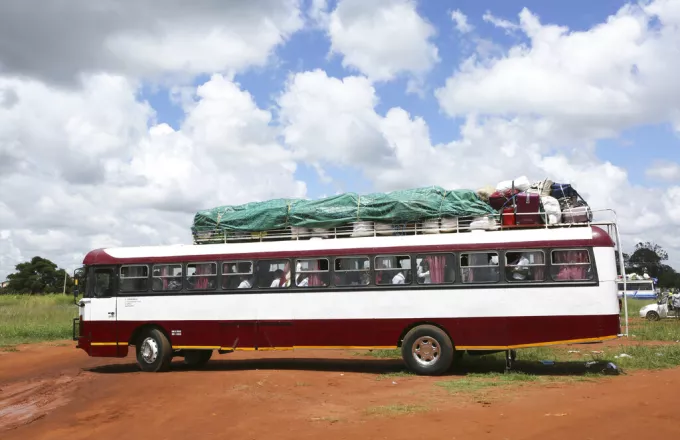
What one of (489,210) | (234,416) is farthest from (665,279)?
(234,416)


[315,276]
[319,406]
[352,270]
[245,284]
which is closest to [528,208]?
[352,270]

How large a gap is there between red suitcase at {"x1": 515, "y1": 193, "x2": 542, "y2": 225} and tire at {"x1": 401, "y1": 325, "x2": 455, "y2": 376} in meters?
2.99

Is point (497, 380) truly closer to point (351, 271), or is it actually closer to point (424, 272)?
point (424, 272)

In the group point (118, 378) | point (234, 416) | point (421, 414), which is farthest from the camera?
point (118, 378)

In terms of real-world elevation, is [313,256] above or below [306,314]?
above

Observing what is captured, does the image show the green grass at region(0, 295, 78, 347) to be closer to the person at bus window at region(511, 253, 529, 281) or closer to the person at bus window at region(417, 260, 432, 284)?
the person at bus window at region(417, 260, 432, 284)

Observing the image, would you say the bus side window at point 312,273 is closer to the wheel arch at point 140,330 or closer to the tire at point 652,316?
the wheel arch at point 140,330

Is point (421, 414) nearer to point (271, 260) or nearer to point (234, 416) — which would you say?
point (234, 416)

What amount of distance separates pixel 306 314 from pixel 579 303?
19.3ft

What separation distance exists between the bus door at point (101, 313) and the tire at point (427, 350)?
24.4 ft


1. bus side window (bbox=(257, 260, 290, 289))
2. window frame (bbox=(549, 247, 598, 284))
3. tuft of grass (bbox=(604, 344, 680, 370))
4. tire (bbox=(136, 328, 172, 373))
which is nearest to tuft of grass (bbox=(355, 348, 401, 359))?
bus side window (bbox=(257, 260, 290, 289))

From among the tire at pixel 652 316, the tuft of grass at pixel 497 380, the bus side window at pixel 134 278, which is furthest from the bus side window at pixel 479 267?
the tire at pixel 652 316

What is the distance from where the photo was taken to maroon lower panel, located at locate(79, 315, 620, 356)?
12.7 m

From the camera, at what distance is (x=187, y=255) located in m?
15.4
